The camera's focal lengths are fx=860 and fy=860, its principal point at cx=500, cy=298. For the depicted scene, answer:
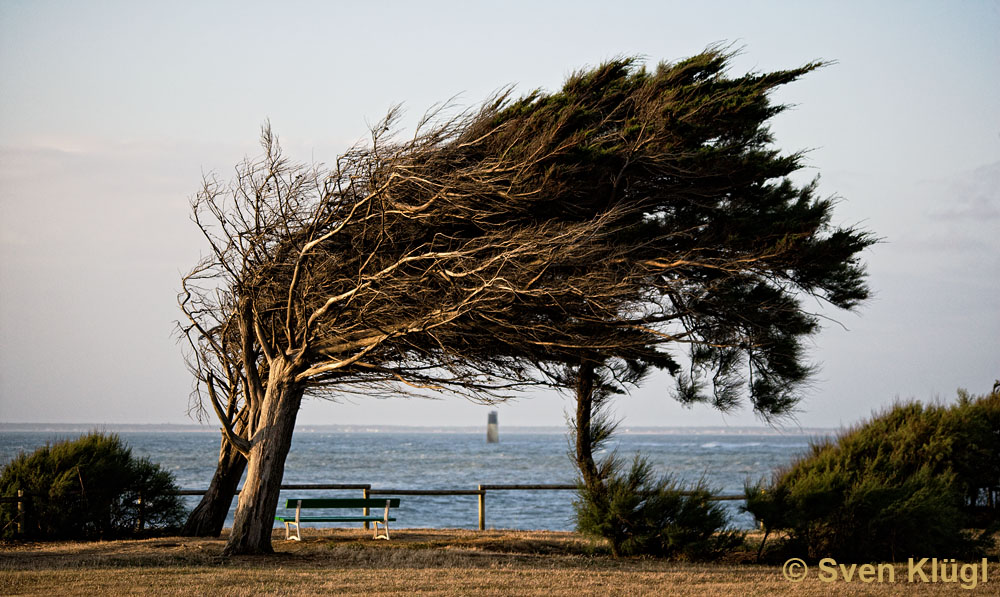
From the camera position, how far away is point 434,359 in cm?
1212

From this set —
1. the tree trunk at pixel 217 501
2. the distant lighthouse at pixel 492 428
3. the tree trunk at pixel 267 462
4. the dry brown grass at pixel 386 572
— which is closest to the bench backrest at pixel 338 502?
the dry brown grass at pixel 386 572

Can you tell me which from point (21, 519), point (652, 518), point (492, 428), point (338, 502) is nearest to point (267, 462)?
point (338, 502)

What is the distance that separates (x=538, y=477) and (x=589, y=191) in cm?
5001

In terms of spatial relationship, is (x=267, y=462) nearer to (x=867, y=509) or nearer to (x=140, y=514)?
(x=140, y=514)

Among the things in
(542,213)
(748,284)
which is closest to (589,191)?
(542,213)

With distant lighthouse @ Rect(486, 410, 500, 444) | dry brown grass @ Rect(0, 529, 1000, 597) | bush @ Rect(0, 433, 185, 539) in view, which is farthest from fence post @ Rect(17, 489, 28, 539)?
distant lighthouse @ Rect(486, 410, 500, 444)

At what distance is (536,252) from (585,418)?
12.3 feet

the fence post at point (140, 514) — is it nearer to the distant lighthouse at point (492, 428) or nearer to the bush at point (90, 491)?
the bush at point (90, 491)

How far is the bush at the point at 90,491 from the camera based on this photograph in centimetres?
1401

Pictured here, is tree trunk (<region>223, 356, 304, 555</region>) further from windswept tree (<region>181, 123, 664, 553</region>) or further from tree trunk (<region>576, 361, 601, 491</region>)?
tree trunk (<region>576, 361, 601, 491</region>)

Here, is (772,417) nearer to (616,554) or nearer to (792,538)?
(792,538)

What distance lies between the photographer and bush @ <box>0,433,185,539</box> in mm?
14008

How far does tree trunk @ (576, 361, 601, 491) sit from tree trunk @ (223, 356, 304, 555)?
165 inches

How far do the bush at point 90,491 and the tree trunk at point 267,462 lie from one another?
3950 mm
